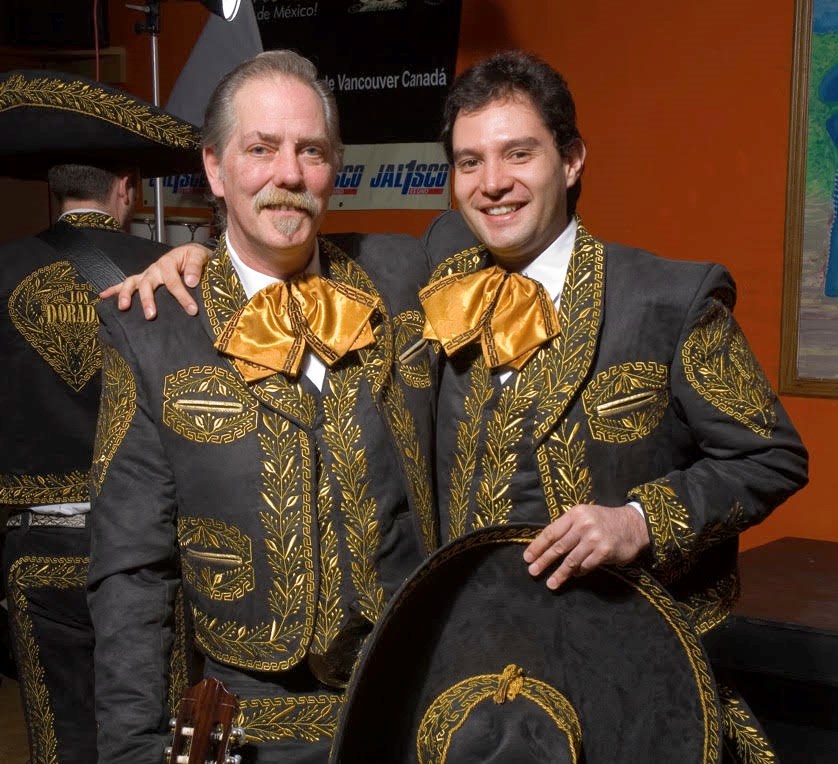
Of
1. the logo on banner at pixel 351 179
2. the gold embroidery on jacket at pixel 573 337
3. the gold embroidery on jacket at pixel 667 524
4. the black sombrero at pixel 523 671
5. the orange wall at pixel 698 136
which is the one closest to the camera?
the black sombrero at pixel 523 671

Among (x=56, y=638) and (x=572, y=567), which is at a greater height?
(x=572, y=567)

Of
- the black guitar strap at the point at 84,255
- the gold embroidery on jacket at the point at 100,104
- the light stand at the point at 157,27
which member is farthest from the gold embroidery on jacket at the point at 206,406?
the light stand at the point at 157,27

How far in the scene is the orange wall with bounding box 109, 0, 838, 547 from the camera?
12.6 feet

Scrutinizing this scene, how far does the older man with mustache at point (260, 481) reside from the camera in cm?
173

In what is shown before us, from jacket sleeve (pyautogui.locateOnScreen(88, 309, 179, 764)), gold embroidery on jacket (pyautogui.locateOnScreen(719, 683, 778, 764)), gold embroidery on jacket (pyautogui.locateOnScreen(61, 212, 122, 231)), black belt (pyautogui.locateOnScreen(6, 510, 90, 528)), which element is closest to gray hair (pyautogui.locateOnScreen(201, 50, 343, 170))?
jacket sleeve (pyautogui.locateOnScreen(88, 309, 179, 764))

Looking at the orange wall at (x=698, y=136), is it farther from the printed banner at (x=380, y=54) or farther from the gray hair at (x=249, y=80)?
the gray hair at (x=249, y=80)

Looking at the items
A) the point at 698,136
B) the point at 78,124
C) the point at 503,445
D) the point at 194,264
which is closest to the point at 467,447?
the point at 503,445

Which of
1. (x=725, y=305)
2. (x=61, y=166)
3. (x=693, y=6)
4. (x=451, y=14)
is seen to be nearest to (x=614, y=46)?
(x=693, y=6)

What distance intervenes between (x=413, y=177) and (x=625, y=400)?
10.2 ft

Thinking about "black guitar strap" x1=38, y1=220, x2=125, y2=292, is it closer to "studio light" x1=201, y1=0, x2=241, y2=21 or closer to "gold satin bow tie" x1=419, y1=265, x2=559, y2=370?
"studio light" x1=201, y1=0, x2=241, y2=21

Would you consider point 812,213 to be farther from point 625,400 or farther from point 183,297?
point 183,297

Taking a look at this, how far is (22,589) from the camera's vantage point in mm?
3006

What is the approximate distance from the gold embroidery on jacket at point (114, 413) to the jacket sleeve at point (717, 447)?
2.47ft

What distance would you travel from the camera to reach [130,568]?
1736mm
